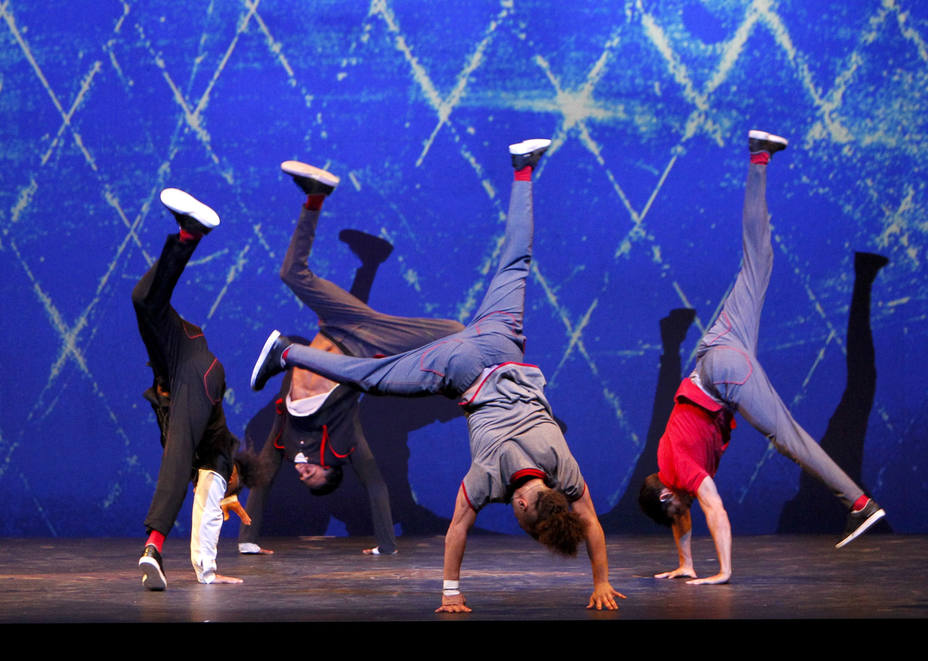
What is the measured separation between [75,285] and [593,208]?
11.0ft

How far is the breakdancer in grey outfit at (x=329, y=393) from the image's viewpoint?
5582 millimetres

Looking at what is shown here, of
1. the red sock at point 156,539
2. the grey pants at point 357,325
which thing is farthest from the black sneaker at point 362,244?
the red sock at point 156,539

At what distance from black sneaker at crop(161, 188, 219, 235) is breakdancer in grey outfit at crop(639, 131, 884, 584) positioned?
2170 millimetres

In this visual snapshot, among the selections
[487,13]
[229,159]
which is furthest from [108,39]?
[487,13]

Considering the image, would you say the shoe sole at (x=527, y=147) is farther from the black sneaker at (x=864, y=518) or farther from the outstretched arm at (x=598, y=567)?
the black sneaker at (x=864, y=518)

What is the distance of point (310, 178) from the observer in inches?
212

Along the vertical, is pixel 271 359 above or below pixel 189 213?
below

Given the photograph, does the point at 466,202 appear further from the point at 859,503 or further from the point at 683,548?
the point at 859,503

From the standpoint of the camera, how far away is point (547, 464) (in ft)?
12.1

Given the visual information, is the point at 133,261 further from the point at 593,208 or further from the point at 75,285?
the point at 593,208

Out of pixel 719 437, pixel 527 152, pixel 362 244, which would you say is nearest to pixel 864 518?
pixel 719 437

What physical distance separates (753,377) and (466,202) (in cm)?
257

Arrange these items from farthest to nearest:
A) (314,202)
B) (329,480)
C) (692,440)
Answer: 1. (314,202)
2. (329,480)
3. (692,440)

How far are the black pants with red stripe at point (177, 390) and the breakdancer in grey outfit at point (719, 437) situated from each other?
6.29 feet
